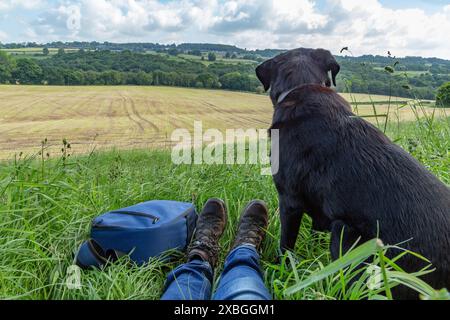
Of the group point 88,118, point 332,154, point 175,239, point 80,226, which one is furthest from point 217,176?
point 88,118

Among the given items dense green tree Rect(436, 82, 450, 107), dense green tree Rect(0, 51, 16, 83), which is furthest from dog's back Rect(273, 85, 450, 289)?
dense green tree Rect(0, 51, 16, 83)

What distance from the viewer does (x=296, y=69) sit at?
7.30 feet

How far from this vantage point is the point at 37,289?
1.60 m

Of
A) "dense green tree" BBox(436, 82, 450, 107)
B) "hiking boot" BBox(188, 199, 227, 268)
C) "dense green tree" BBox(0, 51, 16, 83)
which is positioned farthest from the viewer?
"dense green tree" BBox(0, 51, 16, 83)

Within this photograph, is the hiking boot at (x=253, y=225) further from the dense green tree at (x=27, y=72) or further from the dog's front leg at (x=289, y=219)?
the dense green tree at (x=27, y=72)

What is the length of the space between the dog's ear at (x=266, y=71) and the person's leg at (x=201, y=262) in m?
0.92

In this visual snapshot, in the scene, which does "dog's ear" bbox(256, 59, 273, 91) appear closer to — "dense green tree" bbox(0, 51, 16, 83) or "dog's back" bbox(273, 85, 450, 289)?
"dog's back" bbox(273, 85, 450, 289)

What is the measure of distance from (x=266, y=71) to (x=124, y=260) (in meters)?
1.51

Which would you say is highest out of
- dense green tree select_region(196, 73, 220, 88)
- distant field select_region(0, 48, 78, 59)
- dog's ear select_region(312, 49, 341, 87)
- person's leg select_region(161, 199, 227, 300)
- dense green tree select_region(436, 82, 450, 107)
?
distant field select_region(0, 48, 78, 59)

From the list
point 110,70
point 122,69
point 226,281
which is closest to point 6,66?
point 110,70

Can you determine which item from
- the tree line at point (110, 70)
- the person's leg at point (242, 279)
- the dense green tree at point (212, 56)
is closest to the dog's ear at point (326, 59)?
the person's leg at point (242, 279)

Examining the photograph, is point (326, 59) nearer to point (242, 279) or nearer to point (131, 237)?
point (242, 279)

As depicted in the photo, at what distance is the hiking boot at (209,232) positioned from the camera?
198 centimetres

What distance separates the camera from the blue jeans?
54.7 inches
